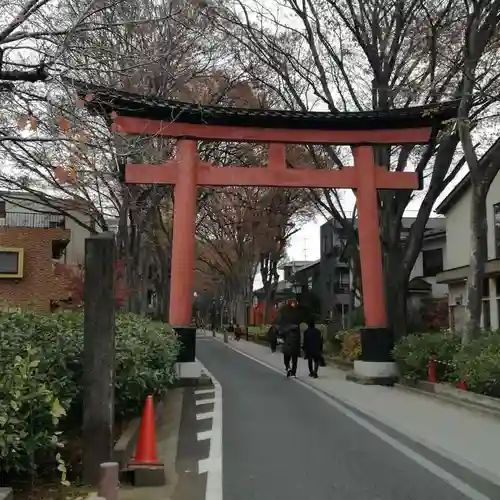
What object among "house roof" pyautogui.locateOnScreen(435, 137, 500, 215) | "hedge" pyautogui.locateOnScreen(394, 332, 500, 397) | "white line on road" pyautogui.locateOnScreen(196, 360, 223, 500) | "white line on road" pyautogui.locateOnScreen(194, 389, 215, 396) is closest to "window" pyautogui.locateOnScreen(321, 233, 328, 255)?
"house roof" pyautogui.locateOnScreen(435, 137, 500, 215)

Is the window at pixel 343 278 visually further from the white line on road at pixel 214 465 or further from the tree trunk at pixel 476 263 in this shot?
the white line on road at pixel 214 465

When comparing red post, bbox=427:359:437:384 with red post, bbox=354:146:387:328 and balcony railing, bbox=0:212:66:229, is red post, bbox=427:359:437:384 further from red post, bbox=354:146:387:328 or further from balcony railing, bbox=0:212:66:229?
balcony railing, bbox=0:212:66:229

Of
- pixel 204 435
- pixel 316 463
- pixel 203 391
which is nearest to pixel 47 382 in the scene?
pixel 316 463

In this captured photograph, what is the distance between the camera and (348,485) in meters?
7.40

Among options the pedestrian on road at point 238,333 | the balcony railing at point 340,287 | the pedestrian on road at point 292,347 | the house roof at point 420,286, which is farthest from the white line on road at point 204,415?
the balcony railing at point 340,287

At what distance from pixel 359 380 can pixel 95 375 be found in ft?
42.4

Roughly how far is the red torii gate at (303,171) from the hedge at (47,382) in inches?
287

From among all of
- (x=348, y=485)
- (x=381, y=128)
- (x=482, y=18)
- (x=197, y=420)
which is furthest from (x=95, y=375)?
(x=381, y=128)

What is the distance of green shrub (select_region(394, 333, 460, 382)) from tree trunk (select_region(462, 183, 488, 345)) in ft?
2.17

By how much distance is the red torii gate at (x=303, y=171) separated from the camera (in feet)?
58.3

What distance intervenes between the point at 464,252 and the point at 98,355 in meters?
22.6

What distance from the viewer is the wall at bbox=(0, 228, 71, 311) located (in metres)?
30.8

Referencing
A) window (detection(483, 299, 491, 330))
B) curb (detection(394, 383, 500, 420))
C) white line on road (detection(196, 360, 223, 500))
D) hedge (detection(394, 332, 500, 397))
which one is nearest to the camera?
white line on road (detection(196, 360, 223, 500))

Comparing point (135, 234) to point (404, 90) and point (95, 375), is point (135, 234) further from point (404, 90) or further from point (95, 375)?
point (95, 375)
